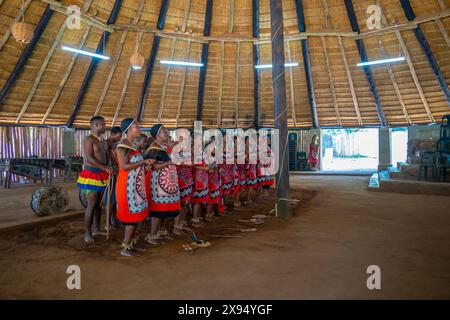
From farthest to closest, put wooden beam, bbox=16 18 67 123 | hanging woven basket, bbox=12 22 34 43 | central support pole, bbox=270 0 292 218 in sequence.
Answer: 1. wooden beam, bbox=16 18 67 123
2. hanging woven basket, bbox=12 22 34 43
3. central support pole, bbox=270 0 292 218

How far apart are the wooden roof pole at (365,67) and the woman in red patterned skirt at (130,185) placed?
10.8 meters

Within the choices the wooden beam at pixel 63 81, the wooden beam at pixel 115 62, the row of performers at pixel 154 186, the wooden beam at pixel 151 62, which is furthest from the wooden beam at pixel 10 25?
the row of performers at pixel 154 186

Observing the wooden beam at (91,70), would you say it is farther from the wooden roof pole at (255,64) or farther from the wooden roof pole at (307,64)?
the wooden roof pole at (307,64)

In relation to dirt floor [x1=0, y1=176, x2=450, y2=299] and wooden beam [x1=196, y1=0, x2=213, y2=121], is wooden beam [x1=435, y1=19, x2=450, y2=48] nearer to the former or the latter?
wooden beam [x1=196, y1=0, x2=213, y2=121]

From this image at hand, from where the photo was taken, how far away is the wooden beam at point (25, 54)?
10.0 metres

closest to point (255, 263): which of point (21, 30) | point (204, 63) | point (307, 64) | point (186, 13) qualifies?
point (21, 30)

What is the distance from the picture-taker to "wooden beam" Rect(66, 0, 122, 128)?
11219mm

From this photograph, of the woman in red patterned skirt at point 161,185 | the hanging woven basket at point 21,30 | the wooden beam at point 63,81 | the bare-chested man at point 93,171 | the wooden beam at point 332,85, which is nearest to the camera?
the woman in red patterned skirt at point 161,185

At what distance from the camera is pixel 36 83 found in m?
11.5

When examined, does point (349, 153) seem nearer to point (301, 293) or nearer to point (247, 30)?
point (247, 30)

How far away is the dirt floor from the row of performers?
0.35m

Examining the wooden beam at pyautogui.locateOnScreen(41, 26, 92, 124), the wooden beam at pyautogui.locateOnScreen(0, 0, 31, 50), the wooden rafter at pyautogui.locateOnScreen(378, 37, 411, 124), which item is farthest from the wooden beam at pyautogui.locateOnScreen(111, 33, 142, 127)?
the wooden rafter at pyautogui.locateOnScreen(378, 37, 411, 124)

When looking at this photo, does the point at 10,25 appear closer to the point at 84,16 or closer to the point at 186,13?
the point at 84,16
